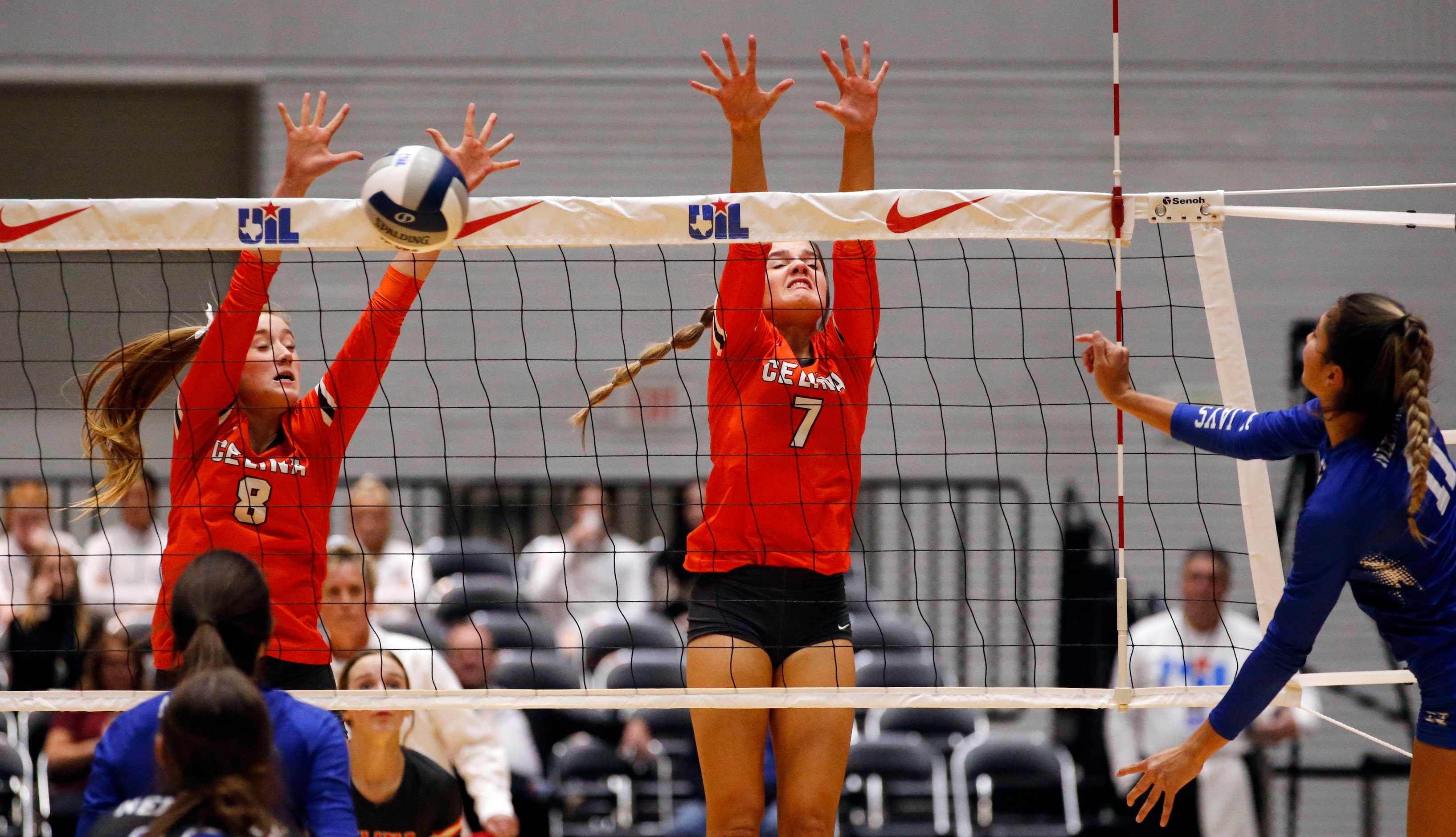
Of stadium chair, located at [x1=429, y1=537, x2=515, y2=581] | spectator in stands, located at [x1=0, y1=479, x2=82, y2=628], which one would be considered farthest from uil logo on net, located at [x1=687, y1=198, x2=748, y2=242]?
spectator in stands, located at [x1=0, y1=479, x2=82, y2=628]

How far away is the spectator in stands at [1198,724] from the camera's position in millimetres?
7191

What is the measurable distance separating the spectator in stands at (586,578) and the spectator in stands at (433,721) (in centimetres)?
228

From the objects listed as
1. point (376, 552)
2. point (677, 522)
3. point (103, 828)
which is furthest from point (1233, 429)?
point (677, 522)

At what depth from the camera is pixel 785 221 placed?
404 cm

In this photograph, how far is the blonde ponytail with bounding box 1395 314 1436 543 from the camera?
10.2ft

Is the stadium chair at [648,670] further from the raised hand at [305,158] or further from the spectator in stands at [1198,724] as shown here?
the raised hand at [305,158]

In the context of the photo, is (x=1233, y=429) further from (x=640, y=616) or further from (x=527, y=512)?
(x=527, y=512)

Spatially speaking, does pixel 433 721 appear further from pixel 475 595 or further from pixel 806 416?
pixel 806 416

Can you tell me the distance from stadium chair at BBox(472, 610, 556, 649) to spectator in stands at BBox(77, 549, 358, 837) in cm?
464

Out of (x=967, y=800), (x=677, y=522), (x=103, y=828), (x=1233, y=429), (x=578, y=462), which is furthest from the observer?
(x=578, y=462)

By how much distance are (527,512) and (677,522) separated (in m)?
1.23

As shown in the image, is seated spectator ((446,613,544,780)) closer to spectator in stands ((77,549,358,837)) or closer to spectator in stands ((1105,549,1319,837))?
spectator in stands ((1105,549,1319,837))

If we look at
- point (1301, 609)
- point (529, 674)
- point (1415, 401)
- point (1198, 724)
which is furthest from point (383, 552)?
point (1415, 401)

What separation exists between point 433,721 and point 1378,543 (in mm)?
3919
